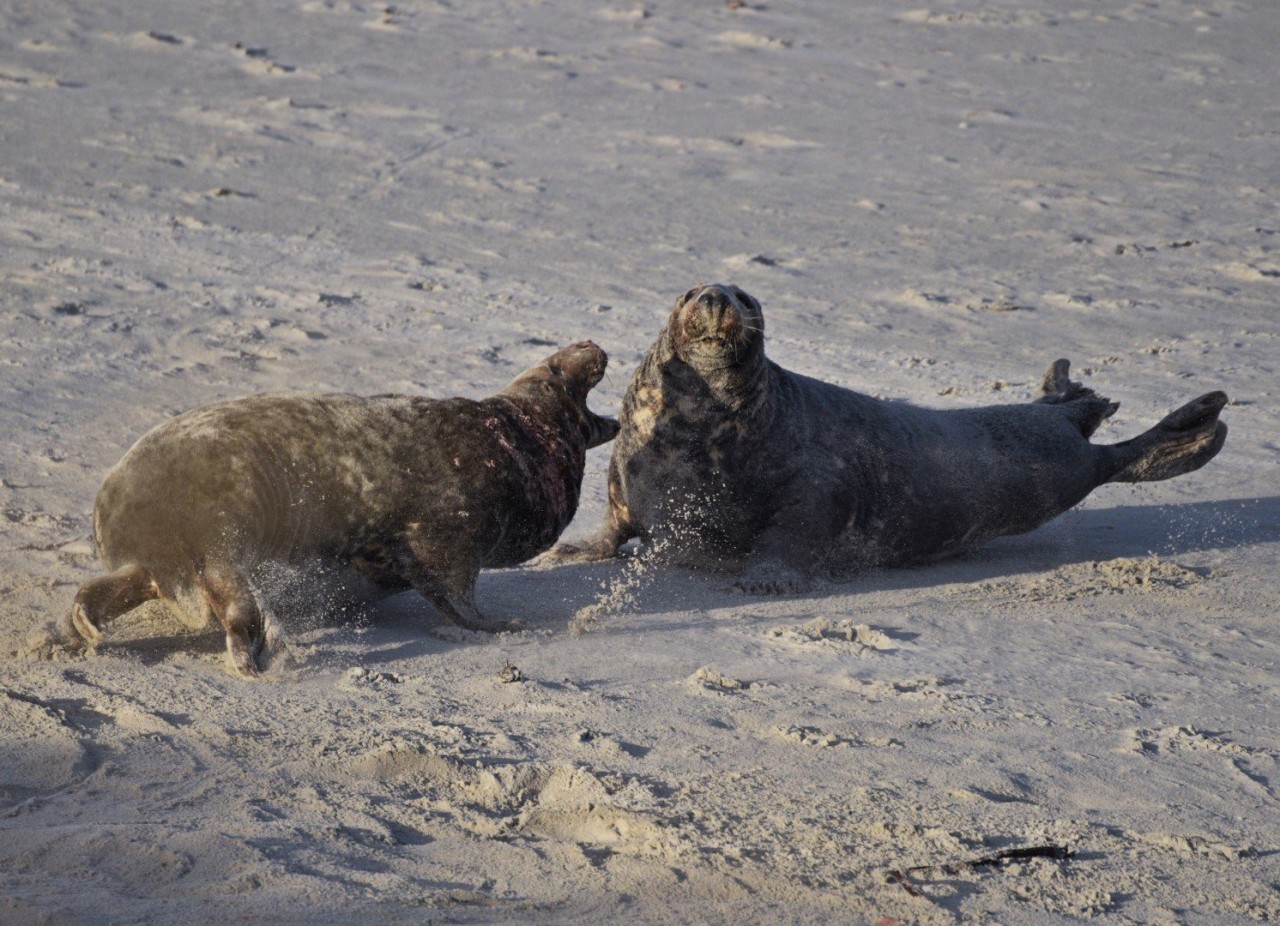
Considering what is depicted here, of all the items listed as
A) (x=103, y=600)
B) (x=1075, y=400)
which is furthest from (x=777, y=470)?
(x=103, y=600)

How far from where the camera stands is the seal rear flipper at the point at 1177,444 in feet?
21.6

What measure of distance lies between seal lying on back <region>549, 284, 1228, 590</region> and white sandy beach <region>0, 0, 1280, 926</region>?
240 millimetres

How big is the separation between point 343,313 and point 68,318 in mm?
1364

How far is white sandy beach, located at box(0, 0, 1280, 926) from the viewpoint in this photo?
3193mm

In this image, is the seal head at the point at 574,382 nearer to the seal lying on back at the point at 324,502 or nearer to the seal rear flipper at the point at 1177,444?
the seal lying on back at the point at 324,502

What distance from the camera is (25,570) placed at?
4.98 m

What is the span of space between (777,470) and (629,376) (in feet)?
6.36

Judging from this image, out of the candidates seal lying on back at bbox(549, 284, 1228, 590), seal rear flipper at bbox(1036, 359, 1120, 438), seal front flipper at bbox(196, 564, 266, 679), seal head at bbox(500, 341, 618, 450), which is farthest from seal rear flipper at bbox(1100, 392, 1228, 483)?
seal front flipper at bbox(196, 564, 266, 679)

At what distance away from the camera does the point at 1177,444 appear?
661cm

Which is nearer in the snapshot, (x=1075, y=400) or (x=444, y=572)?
(x=444, y=572)

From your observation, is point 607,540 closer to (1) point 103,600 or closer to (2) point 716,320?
(2) point 716,320

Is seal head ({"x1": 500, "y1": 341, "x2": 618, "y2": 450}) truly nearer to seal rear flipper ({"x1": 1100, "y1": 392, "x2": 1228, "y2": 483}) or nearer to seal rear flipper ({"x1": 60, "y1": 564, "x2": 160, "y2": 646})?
seal rear flipper ({"x1": 60, "y1": 564, "x2": 160, "y2": 646})

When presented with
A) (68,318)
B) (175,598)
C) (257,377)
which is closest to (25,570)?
(175,598)

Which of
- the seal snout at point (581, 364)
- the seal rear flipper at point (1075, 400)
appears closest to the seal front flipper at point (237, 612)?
the seal snout at point (581, 364)
